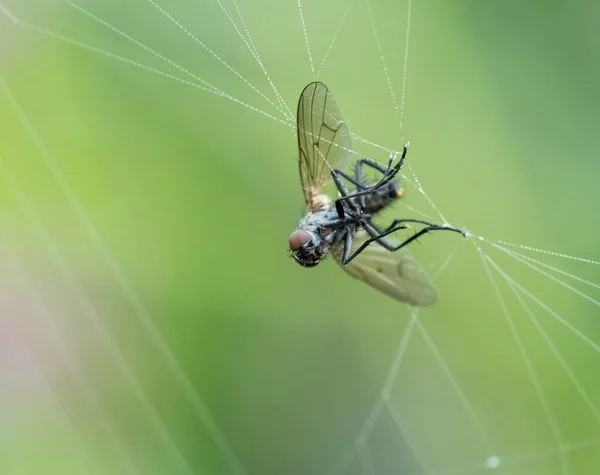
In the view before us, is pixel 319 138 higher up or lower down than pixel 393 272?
higher up

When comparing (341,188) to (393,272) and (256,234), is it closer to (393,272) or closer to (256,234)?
(393,272)

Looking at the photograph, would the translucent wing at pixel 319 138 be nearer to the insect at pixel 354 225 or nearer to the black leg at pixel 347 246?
the insect at pixel 354 225

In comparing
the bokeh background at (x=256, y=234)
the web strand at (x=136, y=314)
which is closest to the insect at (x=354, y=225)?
Result: the bokeh background at (x=256, y=234)

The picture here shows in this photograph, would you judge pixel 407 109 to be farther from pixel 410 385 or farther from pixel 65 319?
pixel 65 319

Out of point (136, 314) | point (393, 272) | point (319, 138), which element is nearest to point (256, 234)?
point (136, 314)

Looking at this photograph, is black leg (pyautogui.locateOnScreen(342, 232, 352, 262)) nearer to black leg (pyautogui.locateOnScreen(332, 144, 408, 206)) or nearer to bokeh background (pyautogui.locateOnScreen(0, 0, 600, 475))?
black leg (pyautogui.locateOnScreen(332, 144, 408, 206))

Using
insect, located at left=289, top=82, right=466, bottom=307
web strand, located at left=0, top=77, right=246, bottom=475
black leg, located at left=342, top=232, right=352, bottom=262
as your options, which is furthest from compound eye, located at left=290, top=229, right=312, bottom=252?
web strand, located at left=0, top=77, right=246, bottom=475
